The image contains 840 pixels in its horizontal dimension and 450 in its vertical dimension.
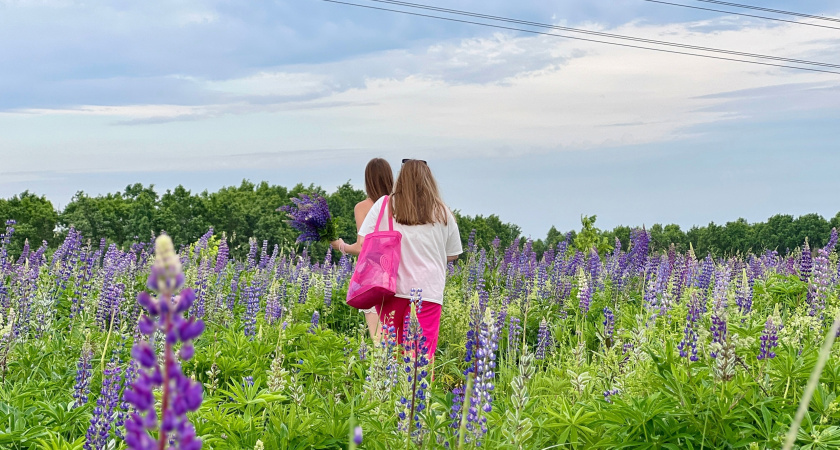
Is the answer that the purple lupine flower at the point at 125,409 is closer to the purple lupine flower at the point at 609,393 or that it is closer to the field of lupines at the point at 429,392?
the field of lupines at the point at 429,392

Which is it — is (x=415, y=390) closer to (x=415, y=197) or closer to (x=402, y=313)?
(x=402, y=313)

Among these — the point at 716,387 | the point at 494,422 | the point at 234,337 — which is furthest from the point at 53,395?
the point at 716,387

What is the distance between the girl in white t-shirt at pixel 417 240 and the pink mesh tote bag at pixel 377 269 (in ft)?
0.39

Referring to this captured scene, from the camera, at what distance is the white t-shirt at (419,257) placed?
267 inches

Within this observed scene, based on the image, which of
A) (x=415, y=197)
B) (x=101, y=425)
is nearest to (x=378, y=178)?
(x=415, y=197)

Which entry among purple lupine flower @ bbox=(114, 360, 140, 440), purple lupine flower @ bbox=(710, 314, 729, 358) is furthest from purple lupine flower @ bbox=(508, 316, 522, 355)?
purple lupine flower @ bbox=(114, 360, 140, 440)

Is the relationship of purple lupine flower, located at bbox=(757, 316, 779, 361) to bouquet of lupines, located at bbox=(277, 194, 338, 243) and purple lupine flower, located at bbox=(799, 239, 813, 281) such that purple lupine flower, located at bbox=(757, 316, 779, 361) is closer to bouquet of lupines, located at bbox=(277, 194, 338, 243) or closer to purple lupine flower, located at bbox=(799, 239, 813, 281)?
purple lupine flower, located at bbox=(799, 239, 813, 281)

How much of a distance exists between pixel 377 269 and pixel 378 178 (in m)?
1.73

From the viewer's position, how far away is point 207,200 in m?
43.2

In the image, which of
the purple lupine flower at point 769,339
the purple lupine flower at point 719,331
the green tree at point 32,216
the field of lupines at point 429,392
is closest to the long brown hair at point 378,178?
the field of lupines at point 429,392

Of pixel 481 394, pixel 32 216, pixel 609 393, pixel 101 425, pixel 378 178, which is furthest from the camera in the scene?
pixel 32 216

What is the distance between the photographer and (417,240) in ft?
22.5

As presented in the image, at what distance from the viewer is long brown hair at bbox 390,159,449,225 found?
6.82 meters

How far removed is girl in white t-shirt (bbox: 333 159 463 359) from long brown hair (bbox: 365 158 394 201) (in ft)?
3.83
